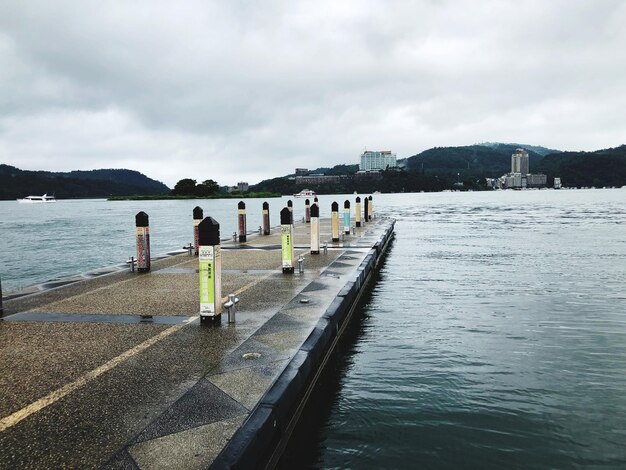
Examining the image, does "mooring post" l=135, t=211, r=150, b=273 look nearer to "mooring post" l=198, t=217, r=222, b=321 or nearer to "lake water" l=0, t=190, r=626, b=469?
"lake water" l=0, t=190, r=626, b=469

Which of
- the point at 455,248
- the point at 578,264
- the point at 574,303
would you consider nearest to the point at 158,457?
the point at 574,303

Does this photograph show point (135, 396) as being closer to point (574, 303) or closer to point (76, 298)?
point (76, 298)

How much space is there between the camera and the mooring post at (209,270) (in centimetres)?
767

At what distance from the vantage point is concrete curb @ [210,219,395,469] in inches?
151

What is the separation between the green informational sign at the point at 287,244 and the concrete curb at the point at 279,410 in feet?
15.1

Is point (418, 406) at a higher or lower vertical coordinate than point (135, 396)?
lower

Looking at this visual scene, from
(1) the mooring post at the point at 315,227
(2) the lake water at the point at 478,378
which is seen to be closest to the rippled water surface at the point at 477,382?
(2) the lake water at the point at 478,378

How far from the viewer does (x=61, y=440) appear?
4.12m

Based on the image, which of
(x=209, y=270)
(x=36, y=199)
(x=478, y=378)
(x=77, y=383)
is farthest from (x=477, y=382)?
(x=36, y=199)

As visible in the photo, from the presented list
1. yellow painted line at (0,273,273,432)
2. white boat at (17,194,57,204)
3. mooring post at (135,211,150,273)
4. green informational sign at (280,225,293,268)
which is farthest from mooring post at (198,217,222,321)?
white boat at (17,194,57,204)

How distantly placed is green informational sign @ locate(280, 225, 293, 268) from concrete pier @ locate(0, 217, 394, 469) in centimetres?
157

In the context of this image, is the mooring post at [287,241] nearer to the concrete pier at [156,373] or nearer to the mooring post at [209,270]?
the concrete pier at [156,373]

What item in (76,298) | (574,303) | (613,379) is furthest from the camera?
(574,303)

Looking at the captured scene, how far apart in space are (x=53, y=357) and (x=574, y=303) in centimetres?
1132
